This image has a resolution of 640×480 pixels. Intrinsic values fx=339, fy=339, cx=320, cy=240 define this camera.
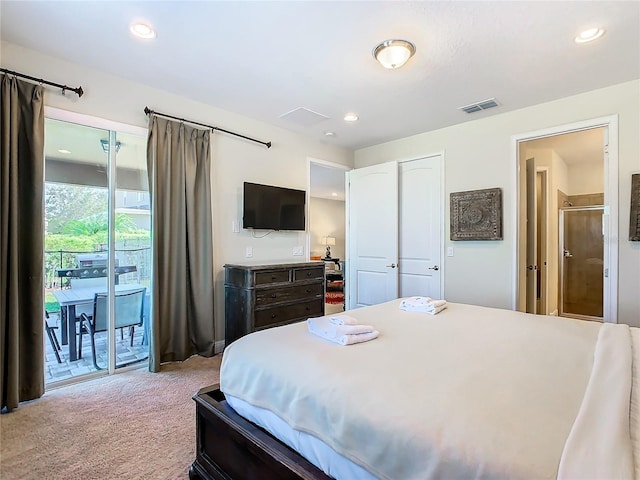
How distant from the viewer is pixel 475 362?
1.36 m

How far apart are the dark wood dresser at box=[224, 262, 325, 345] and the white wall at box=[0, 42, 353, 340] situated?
0.26m

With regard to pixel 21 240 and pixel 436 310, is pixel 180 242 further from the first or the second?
pixel 436 310

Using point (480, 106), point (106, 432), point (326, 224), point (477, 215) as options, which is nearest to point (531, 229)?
point (477, 215)

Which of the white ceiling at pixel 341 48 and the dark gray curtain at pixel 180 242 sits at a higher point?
the white ceiling at pixel 341 48

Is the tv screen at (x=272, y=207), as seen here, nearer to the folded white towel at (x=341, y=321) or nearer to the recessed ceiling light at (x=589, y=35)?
the folded white towel at (x=341, y=321)

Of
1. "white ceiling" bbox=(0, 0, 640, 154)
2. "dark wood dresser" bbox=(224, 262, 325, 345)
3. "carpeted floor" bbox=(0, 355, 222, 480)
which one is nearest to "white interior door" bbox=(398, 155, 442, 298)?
"white ceiling" bbox=(0, 0, 640, 154)

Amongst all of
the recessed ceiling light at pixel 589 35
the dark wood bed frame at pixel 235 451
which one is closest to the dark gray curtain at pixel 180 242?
the dark wood bed frame at pixel 235 451

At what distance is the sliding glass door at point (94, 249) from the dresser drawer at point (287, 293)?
106 centimetres

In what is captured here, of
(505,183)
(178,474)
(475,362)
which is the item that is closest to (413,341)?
(475,362)

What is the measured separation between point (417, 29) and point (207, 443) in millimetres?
2653

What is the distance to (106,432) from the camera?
2.06 metres

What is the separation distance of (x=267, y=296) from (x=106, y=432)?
163 cm

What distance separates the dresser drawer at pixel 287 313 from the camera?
330 centimetres

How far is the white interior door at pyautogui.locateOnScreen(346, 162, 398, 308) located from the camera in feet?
14.6
